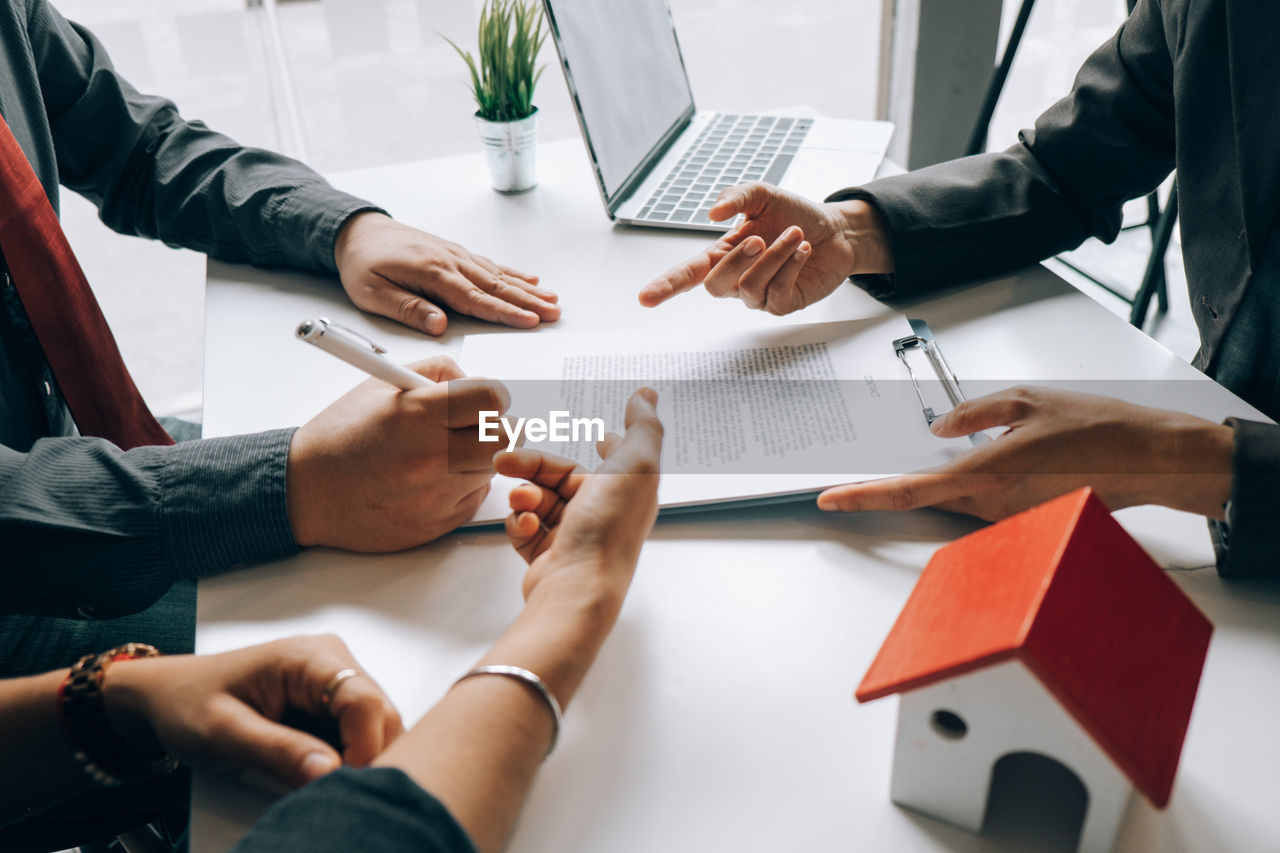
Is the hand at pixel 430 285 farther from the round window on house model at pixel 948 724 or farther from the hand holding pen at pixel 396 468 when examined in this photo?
the round window on house model at pixel 948 724

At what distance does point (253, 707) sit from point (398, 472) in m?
0.18

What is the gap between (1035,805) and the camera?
0.42 m

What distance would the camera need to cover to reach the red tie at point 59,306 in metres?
0.87

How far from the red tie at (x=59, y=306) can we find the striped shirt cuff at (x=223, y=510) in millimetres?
404

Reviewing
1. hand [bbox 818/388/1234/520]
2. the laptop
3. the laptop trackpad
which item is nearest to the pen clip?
hand [bbox 818/388/1234/520]

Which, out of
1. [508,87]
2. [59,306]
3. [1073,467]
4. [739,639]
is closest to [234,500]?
[739,639]

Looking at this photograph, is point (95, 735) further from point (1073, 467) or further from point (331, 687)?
point (1073, 467)

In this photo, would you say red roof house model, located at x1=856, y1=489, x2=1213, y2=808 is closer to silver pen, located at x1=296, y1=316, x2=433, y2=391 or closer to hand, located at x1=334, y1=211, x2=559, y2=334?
silver pen, located at x1=296, y1=316, x2=433, y2=391

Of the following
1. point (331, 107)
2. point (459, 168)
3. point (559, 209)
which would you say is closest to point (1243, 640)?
point (559, 209)

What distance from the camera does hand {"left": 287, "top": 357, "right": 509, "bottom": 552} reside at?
0.60 meters

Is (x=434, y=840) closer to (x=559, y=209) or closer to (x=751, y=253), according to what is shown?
(x=751, y=253)

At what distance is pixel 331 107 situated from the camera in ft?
11.9

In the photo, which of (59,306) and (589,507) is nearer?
(589,507)

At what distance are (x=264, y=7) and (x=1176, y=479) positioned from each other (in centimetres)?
242
